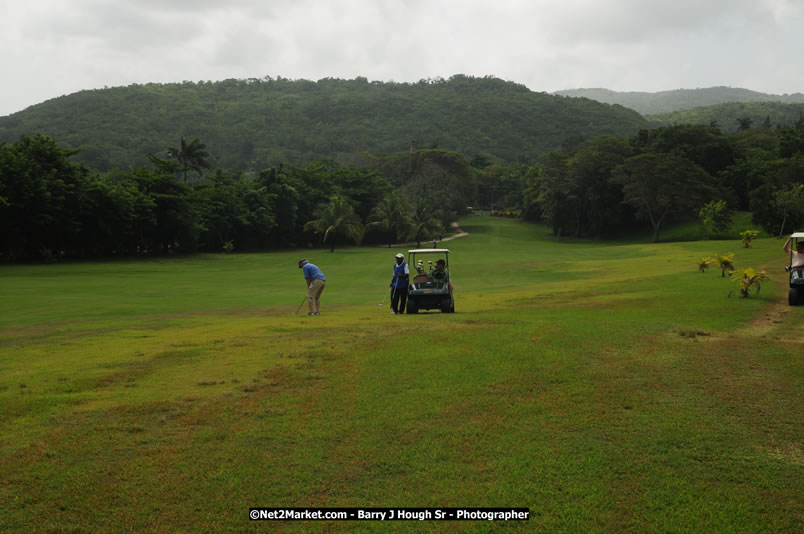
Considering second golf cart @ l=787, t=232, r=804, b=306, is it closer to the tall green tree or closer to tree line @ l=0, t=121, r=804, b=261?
tree line @ l=0, t=121, r=804, b=261

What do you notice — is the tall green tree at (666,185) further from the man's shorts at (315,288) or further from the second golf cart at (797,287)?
the man's shorts at (315,288)

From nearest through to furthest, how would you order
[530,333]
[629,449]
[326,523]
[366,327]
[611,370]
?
[326,523] < [629,449] < [611,370] < [530,333] < [366,327]

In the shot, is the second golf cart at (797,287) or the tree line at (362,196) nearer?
the second golf cart at (797,287)

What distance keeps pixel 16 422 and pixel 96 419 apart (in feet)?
3.34

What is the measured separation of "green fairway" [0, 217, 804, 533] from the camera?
5922mm

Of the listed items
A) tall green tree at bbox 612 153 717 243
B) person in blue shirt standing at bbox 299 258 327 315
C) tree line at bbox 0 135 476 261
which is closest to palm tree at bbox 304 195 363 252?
tree line at bbox 0 135 476 261

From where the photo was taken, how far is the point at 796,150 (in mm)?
83688

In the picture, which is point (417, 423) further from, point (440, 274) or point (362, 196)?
point (362, 196)

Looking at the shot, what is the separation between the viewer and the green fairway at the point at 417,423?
5922 mm

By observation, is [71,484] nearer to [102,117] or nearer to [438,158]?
[438,158]

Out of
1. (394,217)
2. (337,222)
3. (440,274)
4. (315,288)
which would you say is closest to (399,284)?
(440,274)

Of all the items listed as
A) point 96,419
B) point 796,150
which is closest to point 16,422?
point 96,419

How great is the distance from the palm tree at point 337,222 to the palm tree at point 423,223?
869 cm

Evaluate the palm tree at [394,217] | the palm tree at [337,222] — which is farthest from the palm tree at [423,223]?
the palm tree at [337,222]
